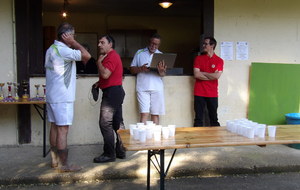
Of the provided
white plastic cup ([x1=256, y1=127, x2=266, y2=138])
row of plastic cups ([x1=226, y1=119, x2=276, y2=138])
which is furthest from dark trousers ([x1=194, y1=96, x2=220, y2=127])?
white plastic cup ([x1=256, y1=127, x2=266, y2=138])

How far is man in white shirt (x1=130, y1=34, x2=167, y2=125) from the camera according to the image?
5.22 meters

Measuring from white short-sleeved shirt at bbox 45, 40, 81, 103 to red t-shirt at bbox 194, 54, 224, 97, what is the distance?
6.86ft

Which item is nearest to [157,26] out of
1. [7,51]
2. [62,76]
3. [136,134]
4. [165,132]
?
[7,51]

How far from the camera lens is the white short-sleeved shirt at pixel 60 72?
158 inches

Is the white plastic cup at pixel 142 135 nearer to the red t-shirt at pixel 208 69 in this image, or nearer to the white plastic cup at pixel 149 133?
the white plastic cup at pixel 149 133

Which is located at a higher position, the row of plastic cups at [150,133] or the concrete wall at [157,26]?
the concrete wall at [157,26]

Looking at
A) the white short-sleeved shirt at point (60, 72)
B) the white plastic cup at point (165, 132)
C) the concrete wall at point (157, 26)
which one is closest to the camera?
the white plastic cup at point (165, 132)

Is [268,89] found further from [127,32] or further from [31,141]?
[127,32]

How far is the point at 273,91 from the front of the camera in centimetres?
591

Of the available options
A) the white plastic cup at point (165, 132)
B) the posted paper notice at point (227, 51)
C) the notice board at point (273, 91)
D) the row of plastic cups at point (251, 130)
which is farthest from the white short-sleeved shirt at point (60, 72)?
the notice board at point (273, 91)

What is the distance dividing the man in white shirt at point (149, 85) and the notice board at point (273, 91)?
164 centimetres

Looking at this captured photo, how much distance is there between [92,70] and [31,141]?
158 centimetres

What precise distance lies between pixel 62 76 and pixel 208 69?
7.59 feet

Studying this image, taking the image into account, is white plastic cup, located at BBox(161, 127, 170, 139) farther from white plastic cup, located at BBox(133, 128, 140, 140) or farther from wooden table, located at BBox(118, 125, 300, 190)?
white plastic cup, located at BBox(133, 128, 140, 140)
